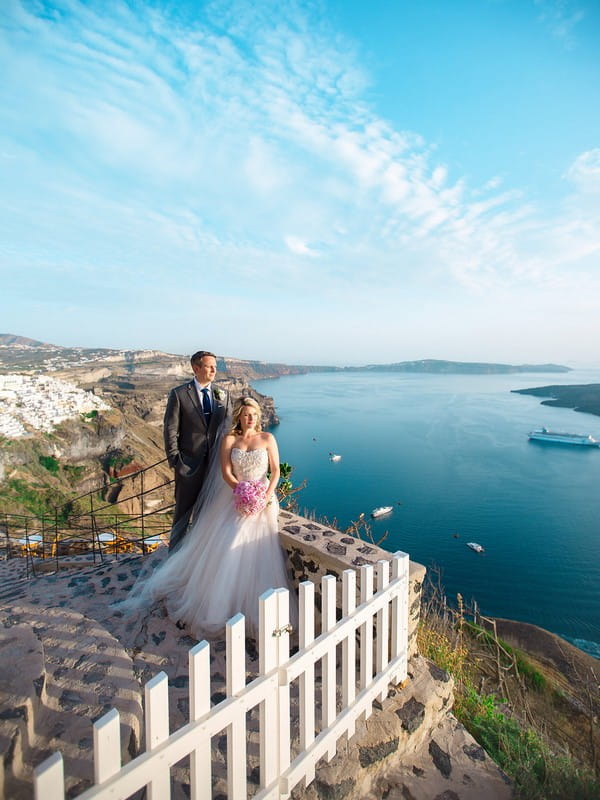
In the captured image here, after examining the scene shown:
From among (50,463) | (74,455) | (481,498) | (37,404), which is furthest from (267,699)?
(37,404)

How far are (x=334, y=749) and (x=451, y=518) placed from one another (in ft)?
111

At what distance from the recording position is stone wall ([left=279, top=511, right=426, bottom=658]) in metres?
2.70

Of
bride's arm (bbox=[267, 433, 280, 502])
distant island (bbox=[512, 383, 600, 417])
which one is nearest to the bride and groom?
bride's arm (bbox=[267, 433, 280, 502])

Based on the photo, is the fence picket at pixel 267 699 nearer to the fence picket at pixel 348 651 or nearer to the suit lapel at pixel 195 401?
the fence picket at pixel 348 651

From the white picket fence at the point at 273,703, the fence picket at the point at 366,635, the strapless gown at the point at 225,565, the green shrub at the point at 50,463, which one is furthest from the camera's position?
the green shrub at the point at 50,463

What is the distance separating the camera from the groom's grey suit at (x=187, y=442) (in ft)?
12.2

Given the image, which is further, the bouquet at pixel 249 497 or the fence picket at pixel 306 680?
the bouquet at pixel 249 497

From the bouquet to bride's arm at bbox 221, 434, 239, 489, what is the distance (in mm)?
122

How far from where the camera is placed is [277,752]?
1.78 m

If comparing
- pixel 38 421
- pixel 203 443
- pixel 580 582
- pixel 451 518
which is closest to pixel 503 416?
pixel 451 518

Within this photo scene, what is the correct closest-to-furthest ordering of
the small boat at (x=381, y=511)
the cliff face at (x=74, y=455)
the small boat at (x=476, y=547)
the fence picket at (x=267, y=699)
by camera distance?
the fence picket at (x=267, y=699), the cliff face at (x=74, y=455), the small boat at (x=476, y=547), the small boat at (x=381, y=511)

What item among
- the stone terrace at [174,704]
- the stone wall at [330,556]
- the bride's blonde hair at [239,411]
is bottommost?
the stone terrace at [174,704]

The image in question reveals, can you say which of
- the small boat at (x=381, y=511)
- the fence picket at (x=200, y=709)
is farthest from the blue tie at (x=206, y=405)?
the small boat at (x=381, y=511)

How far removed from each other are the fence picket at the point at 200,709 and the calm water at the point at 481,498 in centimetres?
611
